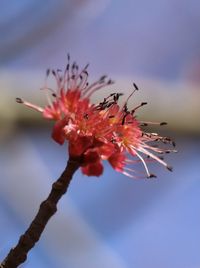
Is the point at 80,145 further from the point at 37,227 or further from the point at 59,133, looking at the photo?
the point at 37,227

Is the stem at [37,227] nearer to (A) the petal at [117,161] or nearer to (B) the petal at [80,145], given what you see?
(B) the petal at [80,145]

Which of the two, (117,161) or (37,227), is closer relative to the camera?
(37,227)

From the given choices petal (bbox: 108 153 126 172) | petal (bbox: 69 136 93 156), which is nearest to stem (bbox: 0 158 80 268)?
petal (bbox: 69 136 93 156)

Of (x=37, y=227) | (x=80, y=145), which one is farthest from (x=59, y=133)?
(x=37, y=227)

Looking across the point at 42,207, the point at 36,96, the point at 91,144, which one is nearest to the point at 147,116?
the point at 36,96

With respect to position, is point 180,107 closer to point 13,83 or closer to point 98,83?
point 13,83

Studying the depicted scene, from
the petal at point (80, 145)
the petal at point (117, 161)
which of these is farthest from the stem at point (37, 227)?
the petal at point (117, 161)
